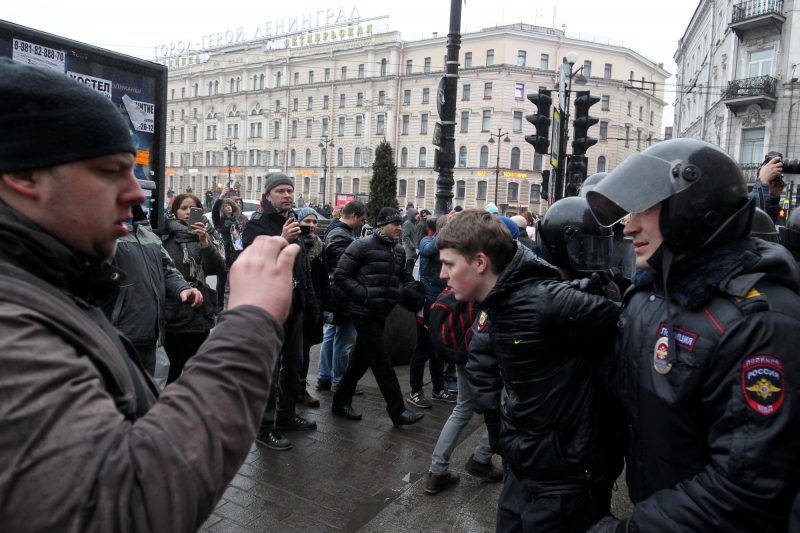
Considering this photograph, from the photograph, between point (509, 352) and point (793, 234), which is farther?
point (793, 234)

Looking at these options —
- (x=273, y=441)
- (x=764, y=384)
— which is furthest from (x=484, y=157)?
(x=764, y=384)

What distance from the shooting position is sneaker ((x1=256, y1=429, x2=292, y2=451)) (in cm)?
478

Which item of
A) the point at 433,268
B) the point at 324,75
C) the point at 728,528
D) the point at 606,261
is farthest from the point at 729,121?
the point at 324,75

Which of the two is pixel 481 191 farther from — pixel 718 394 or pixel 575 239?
pixel 718 394

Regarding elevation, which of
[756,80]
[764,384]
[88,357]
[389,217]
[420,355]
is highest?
[756,80]

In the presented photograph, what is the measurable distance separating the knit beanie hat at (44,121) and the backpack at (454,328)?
384 centimetres

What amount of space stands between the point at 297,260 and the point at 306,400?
1736mm

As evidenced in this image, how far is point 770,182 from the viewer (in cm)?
466

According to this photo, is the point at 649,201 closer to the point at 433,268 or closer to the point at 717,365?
the point at 717,365

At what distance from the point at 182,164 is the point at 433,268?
86803mm

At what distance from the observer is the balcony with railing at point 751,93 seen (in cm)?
2827

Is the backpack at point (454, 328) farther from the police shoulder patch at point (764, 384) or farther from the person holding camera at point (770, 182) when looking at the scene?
the police shoulder patch at point (764, 384)

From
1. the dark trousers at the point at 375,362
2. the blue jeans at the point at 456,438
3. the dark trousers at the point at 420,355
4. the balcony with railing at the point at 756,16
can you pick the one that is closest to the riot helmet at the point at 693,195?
the blue jeans at the point at 456,438

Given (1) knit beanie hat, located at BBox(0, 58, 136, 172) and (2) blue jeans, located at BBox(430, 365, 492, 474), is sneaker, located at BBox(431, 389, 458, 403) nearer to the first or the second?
(2) blue jeans, located at BBox(430, 365, 492, 474)
